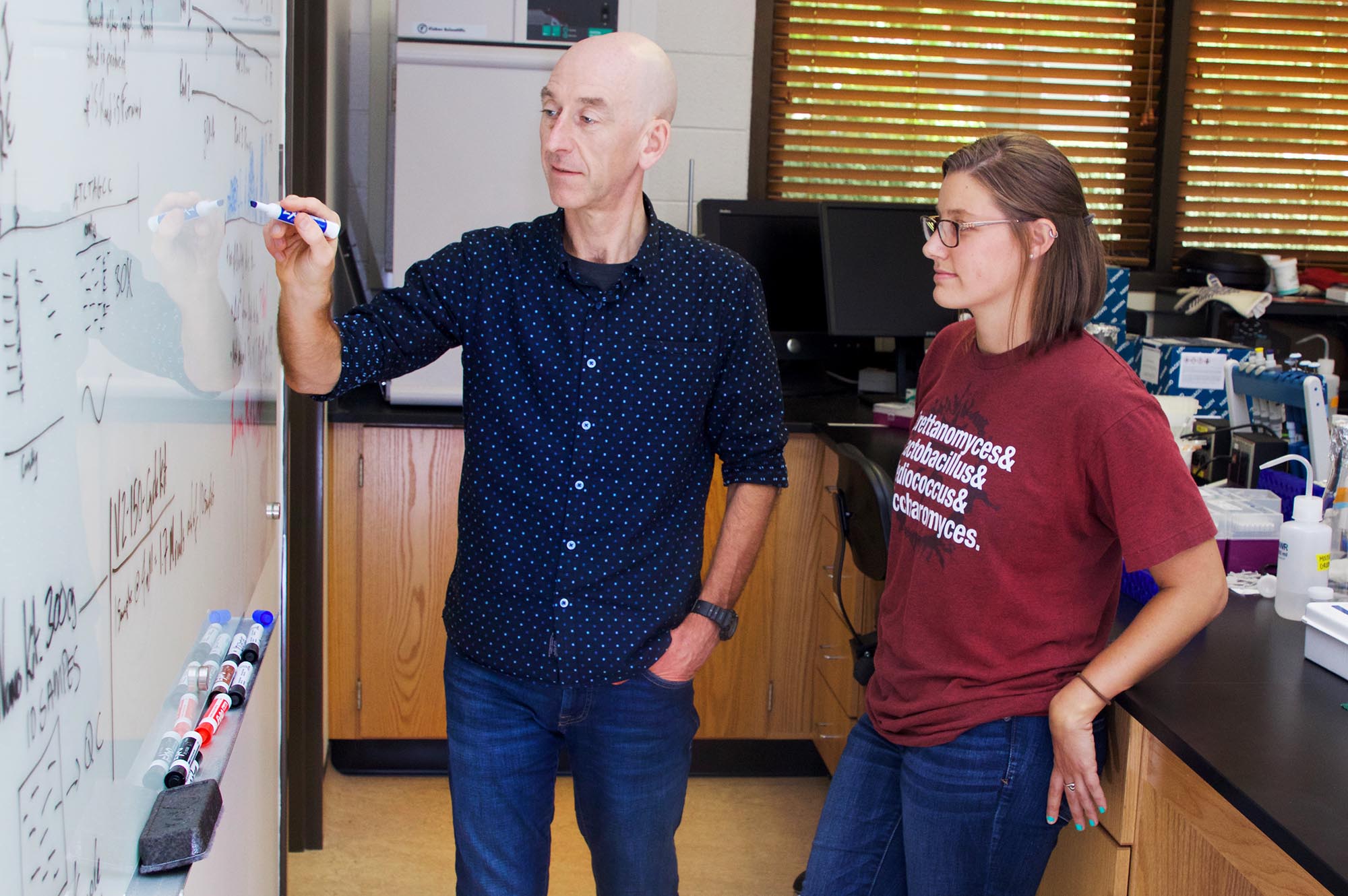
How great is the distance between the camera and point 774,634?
10.0 ft

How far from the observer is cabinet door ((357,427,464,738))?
9.46 feet

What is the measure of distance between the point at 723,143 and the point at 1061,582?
7.60ft

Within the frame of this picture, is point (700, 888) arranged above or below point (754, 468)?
below

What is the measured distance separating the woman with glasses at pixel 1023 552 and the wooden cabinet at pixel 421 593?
142cm

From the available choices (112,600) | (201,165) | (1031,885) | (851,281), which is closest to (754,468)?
(1031,885)

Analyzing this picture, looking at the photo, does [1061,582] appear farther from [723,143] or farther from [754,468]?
[723,143]

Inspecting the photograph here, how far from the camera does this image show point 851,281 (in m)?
3.20

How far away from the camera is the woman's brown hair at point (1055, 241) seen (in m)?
1.49

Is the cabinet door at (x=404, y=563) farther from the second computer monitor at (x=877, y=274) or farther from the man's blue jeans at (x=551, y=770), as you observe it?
the man's blue jeans at (x=551, y=770)

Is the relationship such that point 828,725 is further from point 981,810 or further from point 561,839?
point 981,810

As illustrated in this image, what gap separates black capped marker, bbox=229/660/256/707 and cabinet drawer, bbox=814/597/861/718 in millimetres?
1647

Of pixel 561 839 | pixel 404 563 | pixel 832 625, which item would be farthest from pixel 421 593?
pixel 832 625

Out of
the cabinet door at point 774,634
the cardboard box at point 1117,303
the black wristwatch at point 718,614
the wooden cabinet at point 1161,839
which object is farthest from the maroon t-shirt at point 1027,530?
the cardboard box at point 1117,303

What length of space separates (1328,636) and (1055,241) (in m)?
0.58
